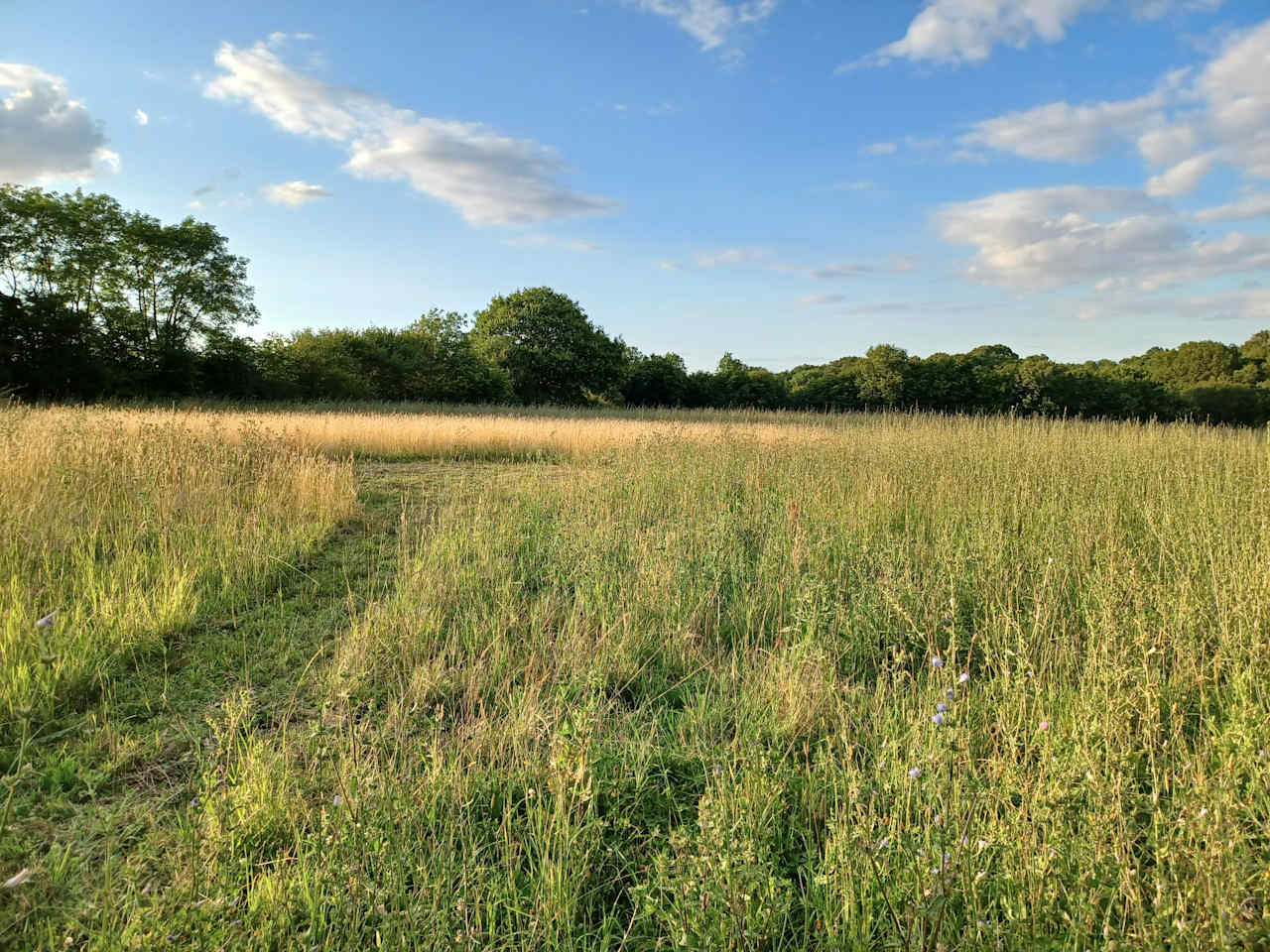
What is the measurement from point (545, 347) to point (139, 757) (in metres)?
37.6

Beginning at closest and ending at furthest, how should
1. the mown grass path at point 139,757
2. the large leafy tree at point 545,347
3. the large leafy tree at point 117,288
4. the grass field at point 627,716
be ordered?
the grass field at point 627,716 → the mown grass path at point 139,757 → the large leafy tree at point 117,288 → the large leafy tree at point 545,347

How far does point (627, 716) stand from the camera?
3.04m

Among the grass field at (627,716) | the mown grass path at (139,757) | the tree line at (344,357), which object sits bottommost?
the mown grass path at (139,757)

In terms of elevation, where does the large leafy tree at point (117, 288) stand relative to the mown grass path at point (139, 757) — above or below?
above

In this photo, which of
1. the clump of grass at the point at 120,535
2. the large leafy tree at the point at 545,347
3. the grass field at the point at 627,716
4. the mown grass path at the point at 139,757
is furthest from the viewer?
the large leafy tree at the point at 545,347

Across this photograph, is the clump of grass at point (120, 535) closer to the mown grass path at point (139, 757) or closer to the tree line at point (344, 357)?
the mown grass path at point (139, 757)

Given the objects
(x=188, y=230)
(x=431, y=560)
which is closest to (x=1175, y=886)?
(x=431, y=560)

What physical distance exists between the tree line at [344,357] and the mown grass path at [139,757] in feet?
54.3

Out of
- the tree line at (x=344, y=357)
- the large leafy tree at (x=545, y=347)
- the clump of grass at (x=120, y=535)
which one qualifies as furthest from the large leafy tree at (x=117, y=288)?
the clump of grass at (x=120, y=535)

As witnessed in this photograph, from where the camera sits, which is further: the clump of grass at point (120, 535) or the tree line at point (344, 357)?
the tree line at point (344, 357)

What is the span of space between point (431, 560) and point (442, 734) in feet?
7.67

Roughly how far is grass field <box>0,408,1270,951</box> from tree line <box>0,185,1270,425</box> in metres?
14.3

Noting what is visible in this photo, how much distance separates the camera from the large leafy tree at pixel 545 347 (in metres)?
38.6

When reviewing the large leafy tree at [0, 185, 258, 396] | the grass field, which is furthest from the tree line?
the grass field
